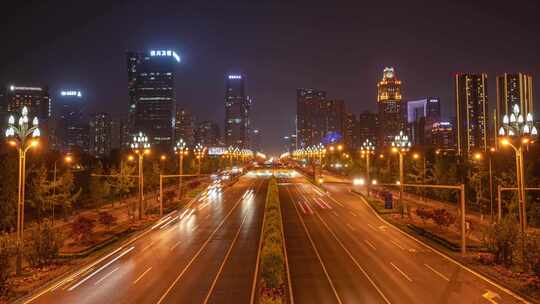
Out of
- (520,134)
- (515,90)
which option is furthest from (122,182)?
(515,90)

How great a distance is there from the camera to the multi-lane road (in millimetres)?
22188

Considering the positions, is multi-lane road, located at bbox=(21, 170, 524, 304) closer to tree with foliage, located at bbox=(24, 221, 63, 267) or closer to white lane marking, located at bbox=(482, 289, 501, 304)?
white lane marking, located at bbox=(482, 289, 501, 304)

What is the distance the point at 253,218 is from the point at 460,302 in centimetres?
2992

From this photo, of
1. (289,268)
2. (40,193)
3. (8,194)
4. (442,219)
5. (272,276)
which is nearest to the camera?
(272,276)

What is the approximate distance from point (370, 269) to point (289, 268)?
15.9ft

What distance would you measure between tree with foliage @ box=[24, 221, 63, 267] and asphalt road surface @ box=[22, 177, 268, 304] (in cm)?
254

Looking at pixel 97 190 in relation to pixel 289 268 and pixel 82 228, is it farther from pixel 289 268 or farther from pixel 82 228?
pixel 289 268

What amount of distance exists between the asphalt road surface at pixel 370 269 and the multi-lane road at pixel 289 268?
48 millimetres

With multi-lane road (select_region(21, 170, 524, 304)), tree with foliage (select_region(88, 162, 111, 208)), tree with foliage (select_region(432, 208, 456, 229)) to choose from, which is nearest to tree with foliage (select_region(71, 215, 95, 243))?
multi-lane road (select_region(21, 170, 524, 304))

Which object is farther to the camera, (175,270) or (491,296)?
(175,270)

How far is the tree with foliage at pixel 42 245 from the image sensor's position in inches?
1088

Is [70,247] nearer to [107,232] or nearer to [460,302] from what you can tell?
[107,232]

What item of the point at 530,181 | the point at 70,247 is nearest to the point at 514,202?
the point at 530,181

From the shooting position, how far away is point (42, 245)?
1097 inches
